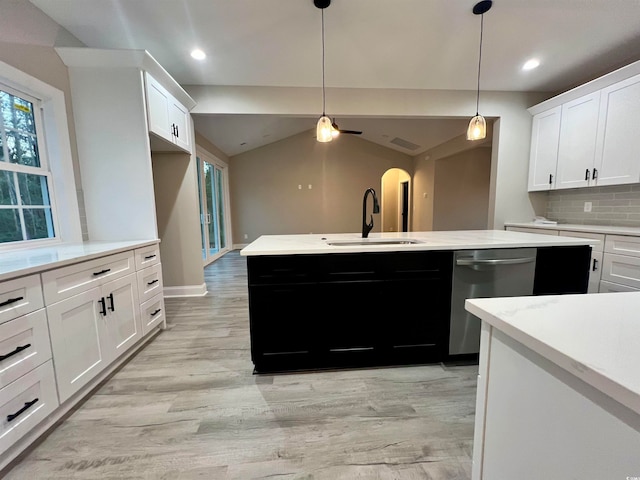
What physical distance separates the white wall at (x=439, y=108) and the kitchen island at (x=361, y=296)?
2.13m

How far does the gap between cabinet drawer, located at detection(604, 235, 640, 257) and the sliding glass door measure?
5.41 metres

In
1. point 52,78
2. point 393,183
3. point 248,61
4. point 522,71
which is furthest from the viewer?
point 393,183

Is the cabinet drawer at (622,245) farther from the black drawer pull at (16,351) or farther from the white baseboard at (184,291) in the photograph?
the white baseboard at (184,291)

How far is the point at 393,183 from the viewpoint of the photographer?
10.1m

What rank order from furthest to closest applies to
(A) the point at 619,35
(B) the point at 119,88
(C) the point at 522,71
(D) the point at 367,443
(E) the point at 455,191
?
(E) the point at 455,191 → (C) the point at 522,71 → (A) the point at 619,35 → (B) the point at 119,88 → (D) the point at 367,443

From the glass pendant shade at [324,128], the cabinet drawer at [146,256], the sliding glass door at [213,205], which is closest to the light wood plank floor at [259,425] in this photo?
the cabinet drawer at [146,256]

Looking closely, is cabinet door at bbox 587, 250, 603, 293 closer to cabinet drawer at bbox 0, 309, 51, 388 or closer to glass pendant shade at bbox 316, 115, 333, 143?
glass pendant shade at bbox 316, 115, 333, 143

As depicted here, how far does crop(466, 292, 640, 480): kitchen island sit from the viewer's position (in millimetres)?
441

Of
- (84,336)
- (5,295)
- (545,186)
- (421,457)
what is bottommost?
(421,457)

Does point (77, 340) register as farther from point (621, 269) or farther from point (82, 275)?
point (621, 269)

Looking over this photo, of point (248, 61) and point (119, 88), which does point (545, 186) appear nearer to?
point (248, 61)

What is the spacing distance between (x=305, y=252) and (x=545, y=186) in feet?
11.6

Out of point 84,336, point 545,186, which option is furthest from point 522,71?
point 84,336

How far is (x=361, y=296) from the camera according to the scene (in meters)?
1.82
